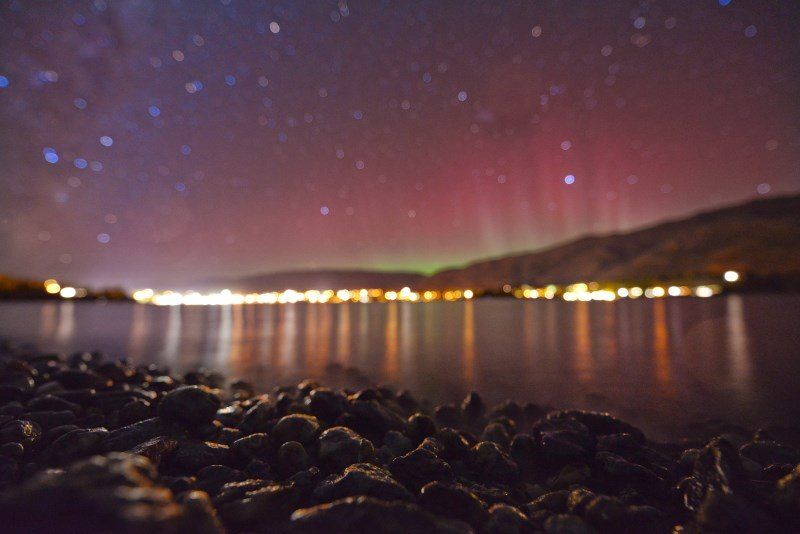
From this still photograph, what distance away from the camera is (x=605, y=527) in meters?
3.54

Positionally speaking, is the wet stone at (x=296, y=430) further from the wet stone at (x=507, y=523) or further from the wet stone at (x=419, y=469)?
the wet stone at (x=507, y=523)

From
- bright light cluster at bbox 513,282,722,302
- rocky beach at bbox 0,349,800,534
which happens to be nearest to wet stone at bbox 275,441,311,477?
rocky beach at bbox 0,349,800,534

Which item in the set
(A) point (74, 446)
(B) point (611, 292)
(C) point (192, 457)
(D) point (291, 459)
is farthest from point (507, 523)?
(B) point (611, 292)

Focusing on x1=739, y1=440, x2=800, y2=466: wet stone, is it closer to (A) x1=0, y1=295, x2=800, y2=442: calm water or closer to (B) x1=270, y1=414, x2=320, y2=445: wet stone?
(A) x1=0, y1=295, x2=800, y2=442: calm water

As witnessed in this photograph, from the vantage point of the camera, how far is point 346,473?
3.88m

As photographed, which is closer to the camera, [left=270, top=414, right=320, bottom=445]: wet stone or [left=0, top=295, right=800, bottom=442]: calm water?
[left=270, top=414, right=320, bottom=445]: wet stone

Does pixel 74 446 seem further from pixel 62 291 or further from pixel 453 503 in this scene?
pixel 62 291

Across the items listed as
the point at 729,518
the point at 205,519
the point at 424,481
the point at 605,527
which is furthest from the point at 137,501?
the point at 729,518

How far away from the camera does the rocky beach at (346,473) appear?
7.43 feet

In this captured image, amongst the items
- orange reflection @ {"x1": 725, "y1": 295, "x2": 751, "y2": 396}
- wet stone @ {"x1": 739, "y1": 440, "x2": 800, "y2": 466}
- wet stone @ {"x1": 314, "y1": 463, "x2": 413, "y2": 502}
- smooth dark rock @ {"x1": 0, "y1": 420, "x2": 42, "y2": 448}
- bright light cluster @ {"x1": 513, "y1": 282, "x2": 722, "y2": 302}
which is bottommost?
orange reflection @ {"x1": 725, "y1": 295, "x2": 751, "y2": 396}

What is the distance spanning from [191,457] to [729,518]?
5.27 meters

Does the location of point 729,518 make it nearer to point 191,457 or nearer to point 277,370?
point 191,457

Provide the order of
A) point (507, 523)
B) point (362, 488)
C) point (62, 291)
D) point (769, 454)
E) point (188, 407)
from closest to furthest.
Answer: point (507, 523)
point (362, 488)
point (188, 407)
point (769, 454)
point (62, 291)

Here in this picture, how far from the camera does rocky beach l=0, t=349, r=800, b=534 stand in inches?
→ 89.1
